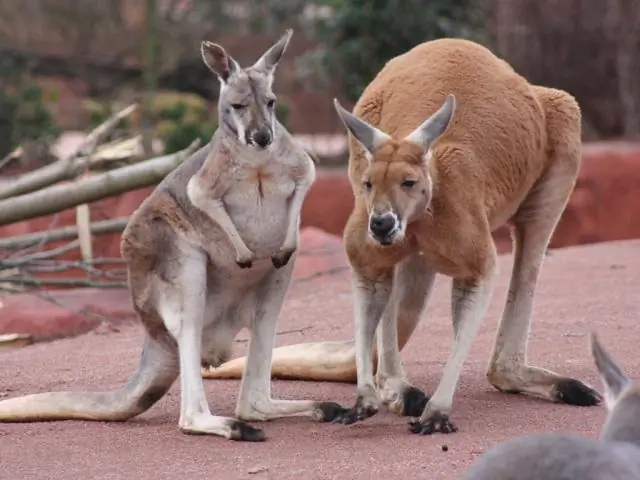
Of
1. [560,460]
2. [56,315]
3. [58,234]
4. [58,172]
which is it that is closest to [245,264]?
[560,460]

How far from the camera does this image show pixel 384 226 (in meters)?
4.00

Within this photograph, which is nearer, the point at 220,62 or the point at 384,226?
the point at 384,226

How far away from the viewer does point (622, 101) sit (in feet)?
50.5

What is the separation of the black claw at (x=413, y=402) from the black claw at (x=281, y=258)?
27.3 inches

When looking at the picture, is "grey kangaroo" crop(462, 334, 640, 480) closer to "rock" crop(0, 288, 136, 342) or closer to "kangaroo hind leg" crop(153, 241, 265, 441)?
"kangaroo hind leg" crop(153, 241, 265, 441)

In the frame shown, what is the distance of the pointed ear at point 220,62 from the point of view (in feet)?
14.1

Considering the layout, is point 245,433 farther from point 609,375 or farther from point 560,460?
point 560,460

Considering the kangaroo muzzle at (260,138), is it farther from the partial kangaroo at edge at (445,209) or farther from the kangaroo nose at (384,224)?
the kangaroo nose at (384,224)

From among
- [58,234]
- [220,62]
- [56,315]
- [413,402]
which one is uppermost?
[220,62]

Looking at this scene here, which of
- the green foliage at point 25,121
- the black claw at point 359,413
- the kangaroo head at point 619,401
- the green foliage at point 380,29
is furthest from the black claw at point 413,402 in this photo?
the green foliage at point 25,121

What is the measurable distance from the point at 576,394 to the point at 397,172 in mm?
1156

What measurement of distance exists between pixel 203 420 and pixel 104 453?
35 centimetres

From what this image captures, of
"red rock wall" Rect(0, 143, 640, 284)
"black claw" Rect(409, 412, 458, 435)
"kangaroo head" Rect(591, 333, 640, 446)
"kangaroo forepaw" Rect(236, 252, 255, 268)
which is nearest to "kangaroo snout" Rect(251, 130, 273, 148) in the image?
"kangaroo forepaw" Rect(236, 252, 255, 268)

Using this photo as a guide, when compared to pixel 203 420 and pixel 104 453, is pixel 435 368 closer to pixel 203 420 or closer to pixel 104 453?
pixel 203 420
